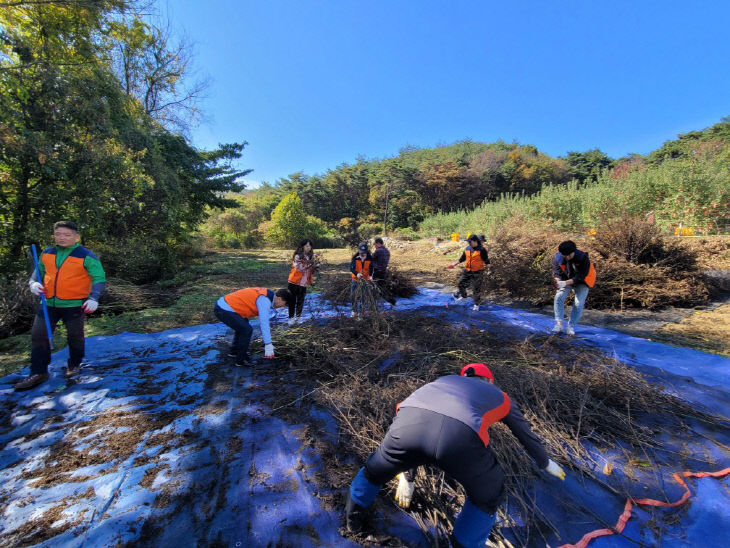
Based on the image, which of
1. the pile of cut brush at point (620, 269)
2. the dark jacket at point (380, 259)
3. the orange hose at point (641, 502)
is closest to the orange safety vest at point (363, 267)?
the dark jacket at point (380, 259)

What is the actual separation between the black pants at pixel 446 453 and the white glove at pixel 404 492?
27 centimetres

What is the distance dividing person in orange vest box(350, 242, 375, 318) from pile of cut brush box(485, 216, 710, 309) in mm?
2880

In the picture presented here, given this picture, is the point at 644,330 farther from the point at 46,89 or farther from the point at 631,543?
the point at 46,89

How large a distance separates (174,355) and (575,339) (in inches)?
189

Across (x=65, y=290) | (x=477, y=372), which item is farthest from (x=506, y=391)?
(x=65, y=290)

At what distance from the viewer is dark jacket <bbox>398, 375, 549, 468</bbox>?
127 centimetres

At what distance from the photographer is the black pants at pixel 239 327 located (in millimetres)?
3080

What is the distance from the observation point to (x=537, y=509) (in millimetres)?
1553

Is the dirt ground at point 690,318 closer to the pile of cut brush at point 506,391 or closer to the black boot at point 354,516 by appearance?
the pile of cut brush at point 506,391

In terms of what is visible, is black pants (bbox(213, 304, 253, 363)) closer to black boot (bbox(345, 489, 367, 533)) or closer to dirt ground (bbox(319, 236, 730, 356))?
black boot (bbox(345, 489, 367, 533))

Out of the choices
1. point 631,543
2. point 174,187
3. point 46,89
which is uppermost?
point 46,89

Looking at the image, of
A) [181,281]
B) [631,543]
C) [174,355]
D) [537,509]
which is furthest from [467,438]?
[181,281]

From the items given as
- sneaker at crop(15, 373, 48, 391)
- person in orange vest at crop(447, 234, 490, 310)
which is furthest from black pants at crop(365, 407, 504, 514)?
person in orange vest at crop(447, 234, 490, 310)

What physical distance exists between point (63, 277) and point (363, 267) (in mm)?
3596
